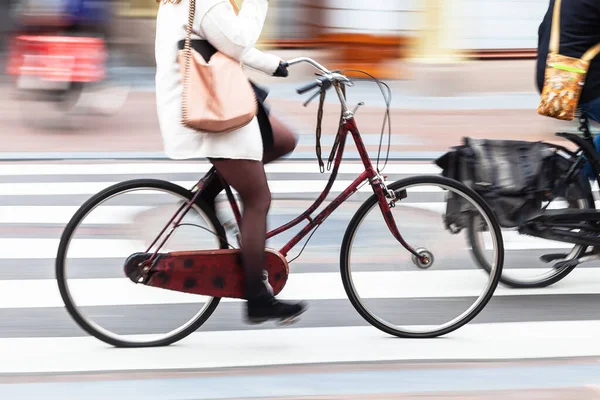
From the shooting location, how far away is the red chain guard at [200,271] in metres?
4.35

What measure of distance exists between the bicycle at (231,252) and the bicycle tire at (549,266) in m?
0.33

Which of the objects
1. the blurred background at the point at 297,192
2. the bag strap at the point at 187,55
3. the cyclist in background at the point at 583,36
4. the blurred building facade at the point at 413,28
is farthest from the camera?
the blurred building facade at the point at 413,28

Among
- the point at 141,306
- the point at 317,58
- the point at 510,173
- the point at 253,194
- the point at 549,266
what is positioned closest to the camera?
the point at 253,194

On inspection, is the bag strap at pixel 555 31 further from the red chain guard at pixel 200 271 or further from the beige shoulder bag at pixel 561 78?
the red chain guard at pixel 200 271

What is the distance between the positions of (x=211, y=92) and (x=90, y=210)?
0.79 metres

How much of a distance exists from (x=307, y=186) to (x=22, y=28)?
4252 mm

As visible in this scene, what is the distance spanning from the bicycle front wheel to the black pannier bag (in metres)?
0.28

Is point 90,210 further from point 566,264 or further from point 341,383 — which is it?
point 566,264

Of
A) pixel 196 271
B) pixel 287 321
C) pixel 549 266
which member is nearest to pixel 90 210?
pixel 196 271

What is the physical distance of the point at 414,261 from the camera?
4695 millimetres

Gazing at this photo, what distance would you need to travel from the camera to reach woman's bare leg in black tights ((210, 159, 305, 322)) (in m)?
4.15

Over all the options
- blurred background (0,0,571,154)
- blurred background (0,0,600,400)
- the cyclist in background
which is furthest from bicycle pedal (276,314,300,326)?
blurred background (0,0,571,154)

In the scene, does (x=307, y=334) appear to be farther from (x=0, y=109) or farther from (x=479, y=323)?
(x=0, y=109)

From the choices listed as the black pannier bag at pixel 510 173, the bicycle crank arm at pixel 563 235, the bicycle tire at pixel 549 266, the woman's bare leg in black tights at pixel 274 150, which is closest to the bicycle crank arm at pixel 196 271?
the woman's bare leg in black tights at pixel 274 150
